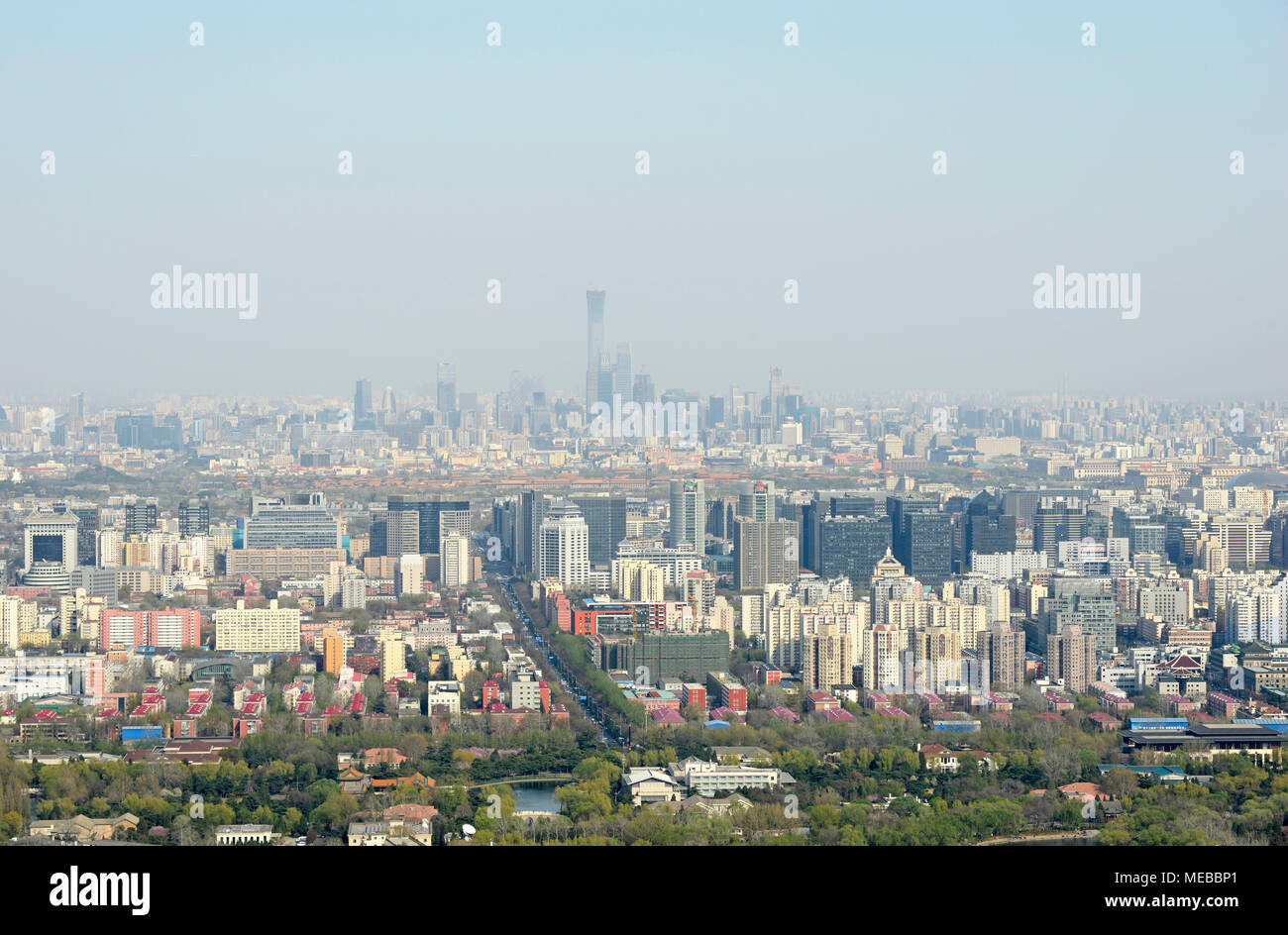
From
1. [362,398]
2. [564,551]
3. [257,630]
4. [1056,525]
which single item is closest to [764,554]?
[564,551]

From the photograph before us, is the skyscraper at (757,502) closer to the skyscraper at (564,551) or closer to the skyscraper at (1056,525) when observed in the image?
the skyscraper at (564,551)

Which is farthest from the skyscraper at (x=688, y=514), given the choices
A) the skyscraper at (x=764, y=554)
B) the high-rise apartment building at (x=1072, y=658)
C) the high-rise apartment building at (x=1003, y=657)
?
the high-rise apartment building at (x=1072, y=658)

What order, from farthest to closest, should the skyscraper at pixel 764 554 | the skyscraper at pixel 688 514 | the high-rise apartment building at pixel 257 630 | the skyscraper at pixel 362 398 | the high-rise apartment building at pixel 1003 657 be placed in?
the skyscraper at pixel 362 398
the skyscraper at pixel 688 514
the skyscraper at pixel 764 554
the high-rise apartment building at pixel 257 630
the high-rise apartment building at pixel 1003 657

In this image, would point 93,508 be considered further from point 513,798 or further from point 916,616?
point 513,798

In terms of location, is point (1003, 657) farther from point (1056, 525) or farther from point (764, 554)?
point (1056, 525)

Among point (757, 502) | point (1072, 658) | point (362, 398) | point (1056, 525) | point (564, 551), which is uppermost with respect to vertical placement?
point (362, 398)

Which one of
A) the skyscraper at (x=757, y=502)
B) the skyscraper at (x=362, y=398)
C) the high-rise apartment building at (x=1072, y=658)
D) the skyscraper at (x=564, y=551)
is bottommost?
the high-rise apartment building at (x=1072, y=658)

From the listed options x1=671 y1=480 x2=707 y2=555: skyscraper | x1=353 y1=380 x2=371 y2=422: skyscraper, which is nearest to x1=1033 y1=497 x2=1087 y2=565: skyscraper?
x1=671 y1=480 x2=707 y2=555: skyscraper

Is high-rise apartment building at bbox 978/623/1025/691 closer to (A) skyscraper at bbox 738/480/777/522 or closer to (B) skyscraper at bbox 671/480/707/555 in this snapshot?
(A) skyscraper at bbox 738/480/777/522
